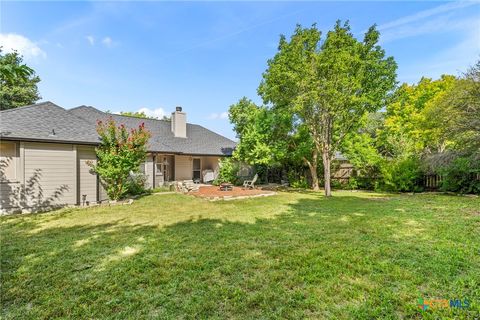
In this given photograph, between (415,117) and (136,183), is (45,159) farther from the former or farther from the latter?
(415,117)

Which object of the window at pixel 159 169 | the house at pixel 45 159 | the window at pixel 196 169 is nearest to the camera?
the house at pixel 45 159

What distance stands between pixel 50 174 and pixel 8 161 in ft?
4.33

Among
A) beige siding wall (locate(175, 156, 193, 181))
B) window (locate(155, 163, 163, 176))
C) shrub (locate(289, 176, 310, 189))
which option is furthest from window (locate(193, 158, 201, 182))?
shrub (locate(289, 176, 310, 189))

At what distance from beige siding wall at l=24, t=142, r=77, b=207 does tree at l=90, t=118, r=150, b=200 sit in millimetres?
964

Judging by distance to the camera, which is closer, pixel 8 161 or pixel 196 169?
pixel 8 161

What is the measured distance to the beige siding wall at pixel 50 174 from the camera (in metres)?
8.85

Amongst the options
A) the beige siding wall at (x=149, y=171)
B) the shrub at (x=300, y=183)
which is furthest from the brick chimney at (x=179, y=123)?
the shrub at (x=300, y=183)

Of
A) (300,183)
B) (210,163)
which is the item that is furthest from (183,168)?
(300,183)

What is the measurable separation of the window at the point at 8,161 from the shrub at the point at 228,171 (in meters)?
11.3

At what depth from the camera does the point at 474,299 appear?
2789mm

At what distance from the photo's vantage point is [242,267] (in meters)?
3.82

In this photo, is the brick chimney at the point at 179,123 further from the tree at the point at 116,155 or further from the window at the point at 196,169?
the tree at the point at 116,155

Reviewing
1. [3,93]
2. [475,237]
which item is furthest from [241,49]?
[3,93]

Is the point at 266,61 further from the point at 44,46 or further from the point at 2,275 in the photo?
the point at 2,275
